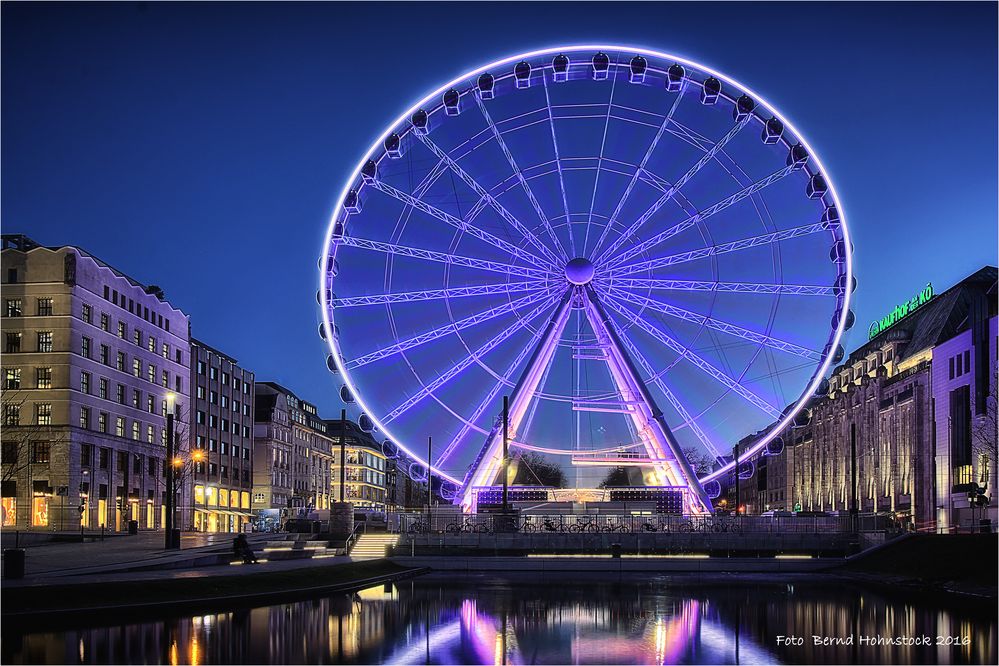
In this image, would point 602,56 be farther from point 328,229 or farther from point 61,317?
point 61,317

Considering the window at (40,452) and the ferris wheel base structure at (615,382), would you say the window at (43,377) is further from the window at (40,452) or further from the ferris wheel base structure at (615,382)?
A: the ferris wheel base structure at (615,382)

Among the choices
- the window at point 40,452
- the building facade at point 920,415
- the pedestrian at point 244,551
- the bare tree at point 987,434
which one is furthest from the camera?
the window at point 40,452

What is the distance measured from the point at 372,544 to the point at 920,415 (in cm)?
5535

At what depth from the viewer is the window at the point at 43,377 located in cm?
8519

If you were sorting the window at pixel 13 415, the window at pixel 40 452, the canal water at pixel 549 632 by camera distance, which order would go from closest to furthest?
the canal water at pixel 549 632
the window at pixel 13 415
the window at pixel 40 452

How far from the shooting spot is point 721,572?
54781 mm

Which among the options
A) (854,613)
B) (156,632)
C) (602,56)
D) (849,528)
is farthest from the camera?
(849,528)

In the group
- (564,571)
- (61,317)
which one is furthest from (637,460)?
(61,317)

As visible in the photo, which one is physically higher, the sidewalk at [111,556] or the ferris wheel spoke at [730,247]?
the ferris wheel spoke at [730,247]

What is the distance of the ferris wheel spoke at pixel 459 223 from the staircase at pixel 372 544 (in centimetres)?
1705

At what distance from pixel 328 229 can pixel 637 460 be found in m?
18.8

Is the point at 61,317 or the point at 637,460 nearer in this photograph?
the point at 637,460

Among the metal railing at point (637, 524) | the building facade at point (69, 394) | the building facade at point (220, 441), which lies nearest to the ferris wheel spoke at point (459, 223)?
the metal railing at point (637, 524)

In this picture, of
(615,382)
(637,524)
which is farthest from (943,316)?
(615,382)
